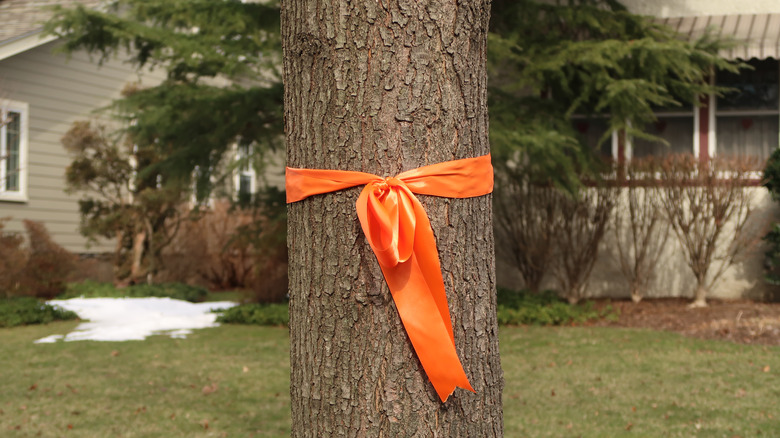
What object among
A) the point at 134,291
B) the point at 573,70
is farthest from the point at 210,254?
the point at 573,70

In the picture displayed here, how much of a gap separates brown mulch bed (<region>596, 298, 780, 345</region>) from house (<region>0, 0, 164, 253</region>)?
851 centimetres

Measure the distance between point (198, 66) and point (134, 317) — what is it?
12.3 feet

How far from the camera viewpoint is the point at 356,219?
2.01 meters

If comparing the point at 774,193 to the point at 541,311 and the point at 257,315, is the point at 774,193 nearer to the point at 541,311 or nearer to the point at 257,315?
the point at 541,311

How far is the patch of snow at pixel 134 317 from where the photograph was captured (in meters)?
8.48

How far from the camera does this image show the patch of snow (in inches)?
334

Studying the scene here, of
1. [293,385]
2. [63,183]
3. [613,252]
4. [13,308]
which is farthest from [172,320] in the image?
[293,385]

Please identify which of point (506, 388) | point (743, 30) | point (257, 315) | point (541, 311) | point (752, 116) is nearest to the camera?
point (506, 388)

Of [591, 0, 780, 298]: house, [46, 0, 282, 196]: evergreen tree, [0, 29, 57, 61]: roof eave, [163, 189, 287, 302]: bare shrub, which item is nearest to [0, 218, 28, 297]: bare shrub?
[163, 189, 287, 302]: bare shrub

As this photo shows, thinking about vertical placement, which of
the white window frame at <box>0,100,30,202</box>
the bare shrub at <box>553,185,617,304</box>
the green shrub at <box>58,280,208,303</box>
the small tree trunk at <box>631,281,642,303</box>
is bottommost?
the green shrub at <box>58,280,208,303</box>

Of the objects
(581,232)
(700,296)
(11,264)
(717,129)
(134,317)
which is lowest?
(134,317)

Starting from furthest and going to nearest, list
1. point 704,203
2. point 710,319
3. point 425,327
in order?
point 704,203, point 710,319, point 425,327

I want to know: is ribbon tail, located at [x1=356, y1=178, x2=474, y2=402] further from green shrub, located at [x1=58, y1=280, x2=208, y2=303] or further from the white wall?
green shrub, located at [x1=58, y1=280, x2=208, y2=303]

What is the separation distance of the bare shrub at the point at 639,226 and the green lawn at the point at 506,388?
81.7 inches
